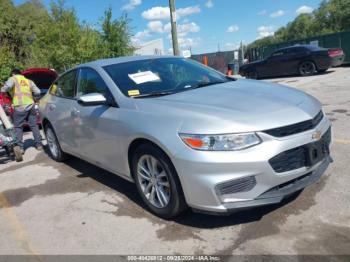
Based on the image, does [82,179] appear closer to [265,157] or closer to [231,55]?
[265,157]

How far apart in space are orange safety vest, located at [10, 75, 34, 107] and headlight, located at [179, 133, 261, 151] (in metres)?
5.25

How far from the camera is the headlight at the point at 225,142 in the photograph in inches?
121

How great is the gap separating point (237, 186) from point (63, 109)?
10.9 ft

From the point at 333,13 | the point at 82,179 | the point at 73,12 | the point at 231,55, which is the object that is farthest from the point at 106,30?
the point at 333,13

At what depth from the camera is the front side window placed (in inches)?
218

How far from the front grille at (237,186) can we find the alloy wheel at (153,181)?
0.59 metres

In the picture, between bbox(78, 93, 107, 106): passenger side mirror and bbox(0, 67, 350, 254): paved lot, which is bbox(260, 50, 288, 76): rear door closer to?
bbox(0, 67, 350, 254): paved lot

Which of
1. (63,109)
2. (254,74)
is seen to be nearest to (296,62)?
(254,74)

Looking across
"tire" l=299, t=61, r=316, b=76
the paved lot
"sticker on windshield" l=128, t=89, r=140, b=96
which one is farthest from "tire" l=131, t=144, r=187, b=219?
"tire" l=299, t=61, r=316, b=76

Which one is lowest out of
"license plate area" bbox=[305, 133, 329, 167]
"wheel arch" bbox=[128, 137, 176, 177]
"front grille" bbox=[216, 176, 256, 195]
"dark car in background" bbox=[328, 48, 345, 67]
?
"front grille" bbox=[216, 176, 256, 195]

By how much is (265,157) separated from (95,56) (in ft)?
49.2

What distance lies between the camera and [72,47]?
17.7 metres

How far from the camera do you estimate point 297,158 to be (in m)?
3.21

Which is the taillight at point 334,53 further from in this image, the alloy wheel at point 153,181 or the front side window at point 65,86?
the alloy wheel at point 153,181
